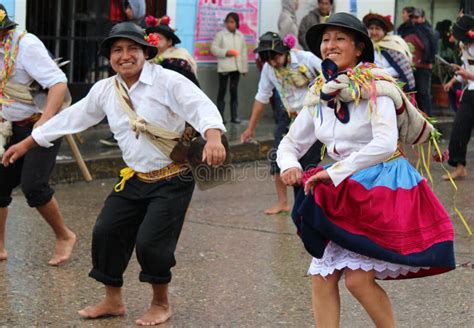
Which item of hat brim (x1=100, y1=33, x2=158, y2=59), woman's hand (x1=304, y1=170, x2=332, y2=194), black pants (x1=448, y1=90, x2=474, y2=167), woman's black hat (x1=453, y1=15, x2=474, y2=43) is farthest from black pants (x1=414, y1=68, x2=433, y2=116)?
woman's hand (x1=304, y1=170, x2=332, y2=194)

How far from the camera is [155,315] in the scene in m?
5.79

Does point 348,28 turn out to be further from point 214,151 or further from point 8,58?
point 8,58

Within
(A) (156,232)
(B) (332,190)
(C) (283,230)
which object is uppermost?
(B) (332,190)

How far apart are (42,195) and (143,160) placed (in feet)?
4.76

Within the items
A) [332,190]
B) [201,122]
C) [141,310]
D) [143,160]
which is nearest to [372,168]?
[332,190]

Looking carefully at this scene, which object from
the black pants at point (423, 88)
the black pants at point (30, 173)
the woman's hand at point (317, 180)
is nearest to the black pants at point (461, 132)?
the black pants at point (423, 88)

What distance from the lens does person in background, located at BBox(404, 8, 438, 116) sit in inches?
582

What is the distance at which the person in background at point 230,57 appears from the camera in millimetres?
14438

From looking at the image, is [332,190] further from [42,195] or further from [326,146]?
[42,195]

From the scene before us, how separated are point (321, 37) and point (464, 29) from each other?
5.96m

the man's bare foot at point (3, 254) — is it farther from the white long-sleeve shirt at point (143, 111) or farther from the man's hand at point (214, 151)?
the man's hand at point (214, 151)

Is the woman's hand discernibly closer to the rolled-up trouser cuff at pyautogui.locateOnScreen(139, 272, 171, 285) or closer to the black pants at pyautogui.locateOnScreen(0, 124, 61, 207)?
the rolled-up trouser cuff at pyautogui.locateOnScreen(139, 272, 171, 285)

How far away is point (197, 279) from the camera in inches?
268

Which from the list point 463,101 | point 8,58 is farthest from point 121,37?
point 463,101
